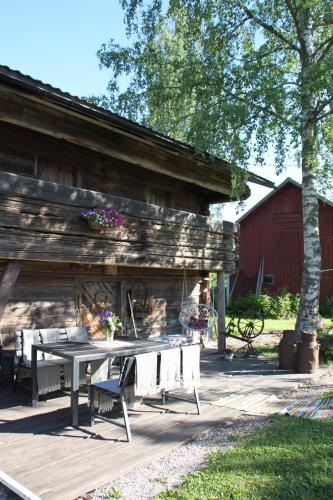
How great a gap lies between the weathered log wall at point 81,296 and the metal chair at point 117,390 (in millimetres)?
2882

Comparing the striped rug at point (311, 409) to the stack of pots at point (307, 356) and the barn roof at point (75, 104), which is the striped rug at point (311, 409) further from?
the barn roof at point (75, 104)

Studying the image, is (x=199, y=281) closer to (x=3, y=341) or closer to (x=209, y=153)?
(x=209, y=153)

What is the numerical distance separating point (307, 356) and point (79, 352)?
15.0 ft

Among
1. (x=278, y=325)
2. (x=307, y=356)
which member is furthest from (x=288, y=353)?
(x=278, y=325)

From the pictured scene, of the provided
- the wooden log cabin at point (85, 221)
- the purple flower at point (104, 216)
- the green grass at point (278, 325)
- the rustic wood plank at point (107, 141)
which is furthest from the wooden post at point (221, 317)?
the green grass at point (278, 325)

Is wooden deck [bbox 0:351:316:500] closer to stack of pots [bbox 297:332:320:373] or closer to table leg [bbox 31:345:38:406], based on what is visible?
table leg [bbox 31:345:38:406]

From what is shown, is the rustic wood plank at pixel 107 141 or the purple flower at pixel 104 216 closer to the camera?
the rustic wood plank at pixel 107 141

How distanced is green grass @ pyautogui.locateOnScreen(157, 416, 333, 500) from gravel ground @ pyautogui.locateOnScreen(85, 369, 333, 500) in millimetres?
127

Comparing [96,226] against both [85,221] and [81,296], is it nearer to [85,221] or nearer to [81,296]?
[85,221]

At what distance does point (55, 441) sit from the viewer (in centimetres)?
451

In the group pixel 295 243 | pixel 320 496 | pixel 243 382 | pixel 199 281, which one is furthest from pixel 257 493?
pixel 295 243

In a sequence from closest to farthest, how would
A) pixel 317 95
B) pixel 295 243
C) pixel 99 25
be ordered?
pixel 317 95
pixel 99 25
pixel 295 243

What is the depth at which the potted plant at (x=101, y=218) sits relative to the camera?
6773 mm

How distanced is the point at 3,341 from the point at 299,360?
5.19 metres
